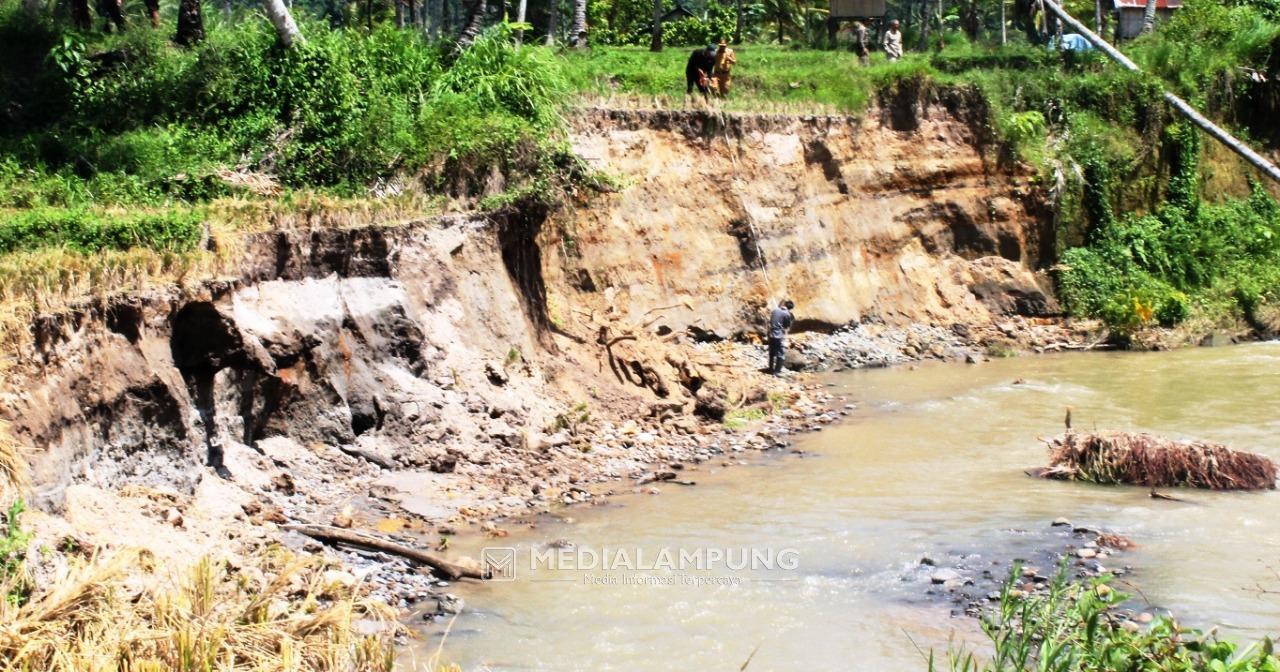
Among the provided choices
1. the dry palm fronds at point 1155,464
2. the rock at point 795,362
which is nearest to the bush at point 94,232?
the dry palm fronds at point 1155,464

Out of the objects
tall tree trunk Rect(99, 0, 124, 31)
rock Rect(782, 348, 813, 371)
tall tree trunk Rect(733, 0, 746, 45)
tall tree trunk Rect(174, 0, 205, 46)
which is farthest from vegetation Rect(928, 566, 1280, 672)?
tall tree trunk Rect(733, 0, 746, 45)

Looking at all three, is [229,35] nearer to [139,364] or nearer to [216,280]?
[216,280]

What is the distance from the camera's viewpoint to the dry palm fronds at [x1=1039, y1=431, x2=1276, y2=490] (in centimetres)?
1329

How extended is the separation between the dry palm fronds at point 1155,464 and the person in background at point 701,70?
37.7 ft

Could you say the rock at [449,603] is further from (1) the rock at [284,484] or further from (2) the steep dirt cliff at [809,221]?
(2) the steep dirt cliff at [809,221]

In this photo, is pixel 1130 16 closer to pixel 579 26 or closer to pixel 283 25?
pixel 579 26

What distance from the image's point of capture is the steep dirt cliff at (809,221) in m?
21.6

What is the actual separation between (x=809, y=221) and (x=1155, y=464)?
1143 centimetres

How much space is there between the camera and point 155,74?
18797 millimetres

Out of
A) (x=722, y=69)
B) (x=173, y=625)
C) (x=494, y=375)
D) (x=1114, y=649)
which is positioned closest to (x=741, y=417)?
(x=494, y=375)

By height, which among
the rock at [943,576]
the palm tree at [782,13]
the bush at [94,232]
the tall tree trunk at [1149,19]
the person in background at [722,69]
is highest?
the palm tree at [782,13]

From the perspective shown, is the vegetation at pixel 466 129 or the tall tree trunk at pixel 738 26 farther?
the tall tree trunk at pixel 738 26

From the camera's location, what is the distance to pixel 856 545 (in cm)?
1155

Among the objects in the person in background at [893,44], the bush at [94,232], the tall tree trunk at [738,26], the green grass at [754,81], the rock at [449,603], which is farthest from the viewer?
the tall tree trunk at [738,26]
